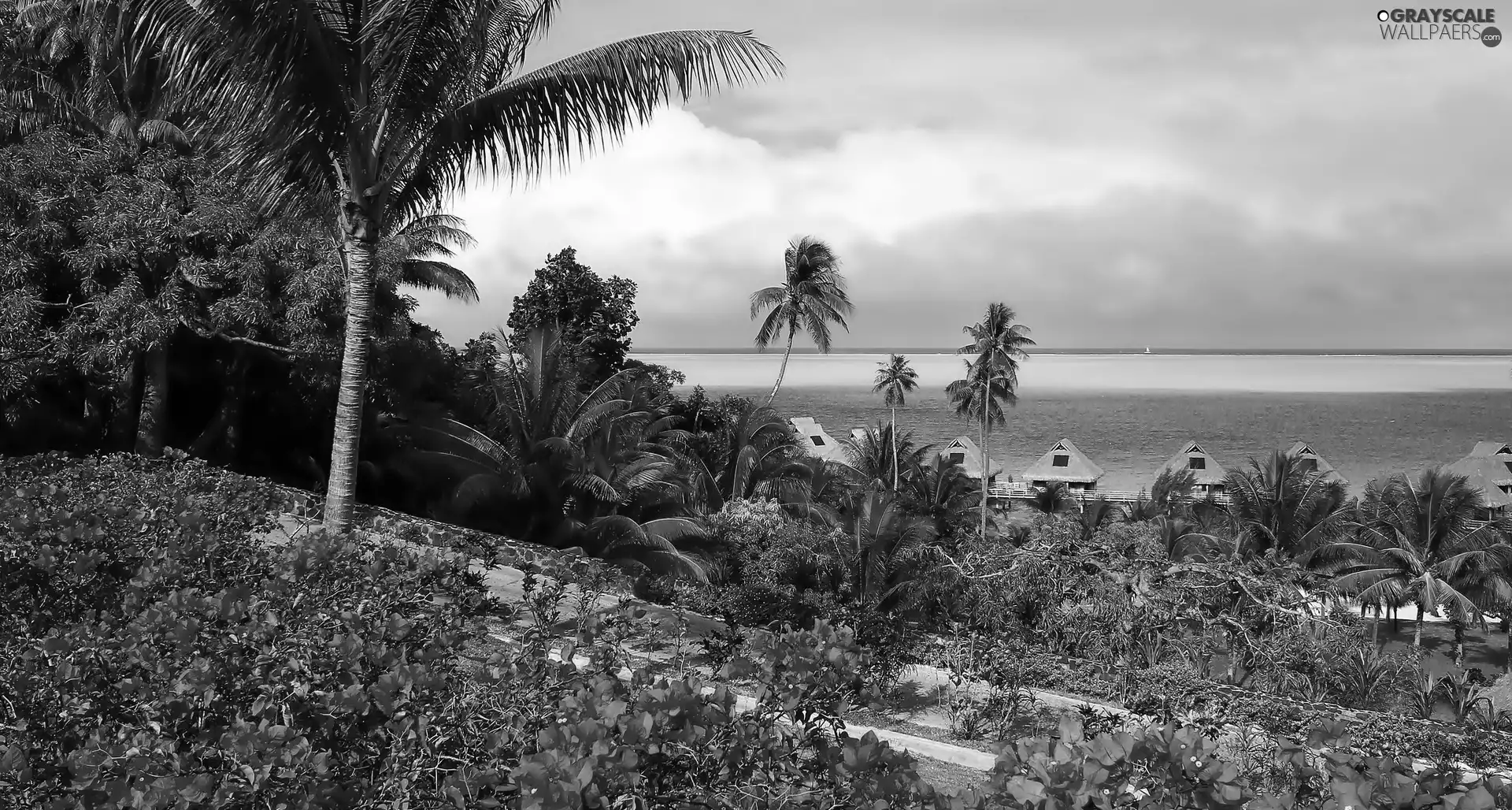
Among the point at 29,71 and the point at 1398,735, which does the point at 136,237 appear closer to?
the point at 29,71

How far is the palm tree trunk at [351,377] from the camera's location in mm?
6695

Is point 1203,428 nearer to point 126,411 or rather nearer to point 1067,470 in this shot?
point 1067,470

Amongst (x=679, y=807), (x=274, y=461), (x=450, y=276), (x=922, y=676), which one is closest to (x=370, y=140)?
(x=922, y=676)

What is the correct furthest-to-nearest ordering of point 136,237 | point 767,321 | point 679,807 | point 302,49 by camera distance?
point 767,321 → point 136,237 → point 302,49 → point 679,807

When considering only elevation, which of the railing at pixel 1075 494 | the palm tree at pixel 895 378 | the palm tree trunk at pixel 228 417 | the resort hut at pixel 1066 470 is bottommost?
the railing at pixel 1075 494

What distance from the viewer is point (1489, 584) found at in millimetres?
19641

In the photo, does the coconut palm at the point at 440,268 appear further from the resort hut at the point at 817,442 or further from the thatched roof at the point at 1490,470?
the thatched roof at the point at 1490,470

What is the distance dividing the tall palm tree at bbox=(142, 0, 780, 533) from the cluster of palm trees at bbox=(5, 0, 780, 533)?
0.03ft

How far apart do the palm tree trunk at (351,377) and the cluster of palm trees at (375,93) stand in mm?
11

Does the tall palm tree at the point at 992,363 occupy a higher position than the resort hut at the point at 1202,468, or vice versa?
the tall palm tree at the point at 992,363

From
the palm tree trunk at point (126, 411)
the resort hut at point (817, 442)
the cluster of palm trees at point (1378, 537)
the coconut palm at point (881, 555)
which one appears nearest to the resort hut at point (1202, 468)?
the cluster of palm trees at point (1378, 537)

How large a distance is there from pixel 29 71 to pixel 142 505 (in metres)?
11.3

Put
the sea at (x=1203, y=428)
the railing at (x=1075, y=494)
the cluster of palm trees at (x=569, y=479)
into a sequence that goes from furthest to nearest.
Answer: the sea at (x=1203, y=428) < the railing at (x=1075, y=494) < the cluster of palm trees at (x=569, y=479)

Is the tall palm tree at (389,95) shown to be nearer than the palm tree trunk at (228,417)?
Yes
